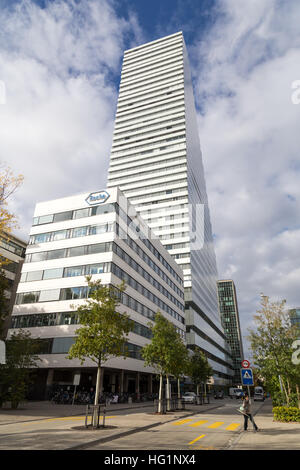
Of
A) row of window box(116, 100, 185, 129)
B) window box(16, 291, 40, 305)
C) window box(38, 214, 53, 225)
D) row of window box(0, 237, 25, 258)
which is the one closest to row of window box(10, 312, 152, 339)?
window box(16, 291, 40, 305)

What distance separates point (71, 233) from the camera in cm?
4000

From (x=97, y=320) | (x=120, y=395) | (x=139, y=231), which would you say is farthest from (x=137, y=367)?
(x=97, y=320)

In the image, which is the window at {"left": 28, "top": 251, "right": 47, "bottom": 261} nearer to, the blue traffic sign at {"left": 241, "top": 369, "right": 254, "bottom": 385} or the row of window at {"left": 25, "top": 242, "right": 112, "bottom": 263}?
the row of window at {"left": 25, "top": 242, "right": 112, "bottom": 263}

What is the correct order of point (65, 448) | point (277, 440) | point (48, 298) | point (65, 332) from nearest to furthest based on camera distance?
point (65, 448)
point (277, 440)
point (65, 332)
point (48, 298)

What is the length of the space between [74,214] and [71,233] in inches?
109

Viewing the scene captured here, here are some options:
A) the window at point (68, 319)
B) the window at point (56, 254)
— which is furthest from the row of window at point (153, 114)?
the window at point (68, 319)

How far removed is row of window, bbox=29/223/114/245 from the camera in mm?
38406

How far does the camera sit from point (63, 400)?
31.0 meters

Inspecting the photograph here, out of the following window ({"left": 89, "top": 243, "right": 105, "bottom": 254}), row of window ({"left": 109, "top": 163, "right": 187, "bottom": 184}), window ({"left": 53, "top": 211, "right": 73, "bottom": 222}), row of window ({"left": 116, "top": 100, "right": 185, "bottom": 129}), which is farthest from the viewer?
row of window ({"left": 116, "top": 100, "right": 185, "bottom": 129})

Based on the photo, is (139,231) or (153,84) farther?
(153,84)

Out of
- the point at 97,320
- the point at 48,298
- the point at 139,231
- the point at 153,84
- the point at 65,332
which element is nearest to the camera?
the point at 97,320

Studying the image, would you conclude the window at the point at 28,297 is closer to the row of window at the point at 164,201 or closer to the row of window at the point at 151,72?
the row of window at the point at 164,201
